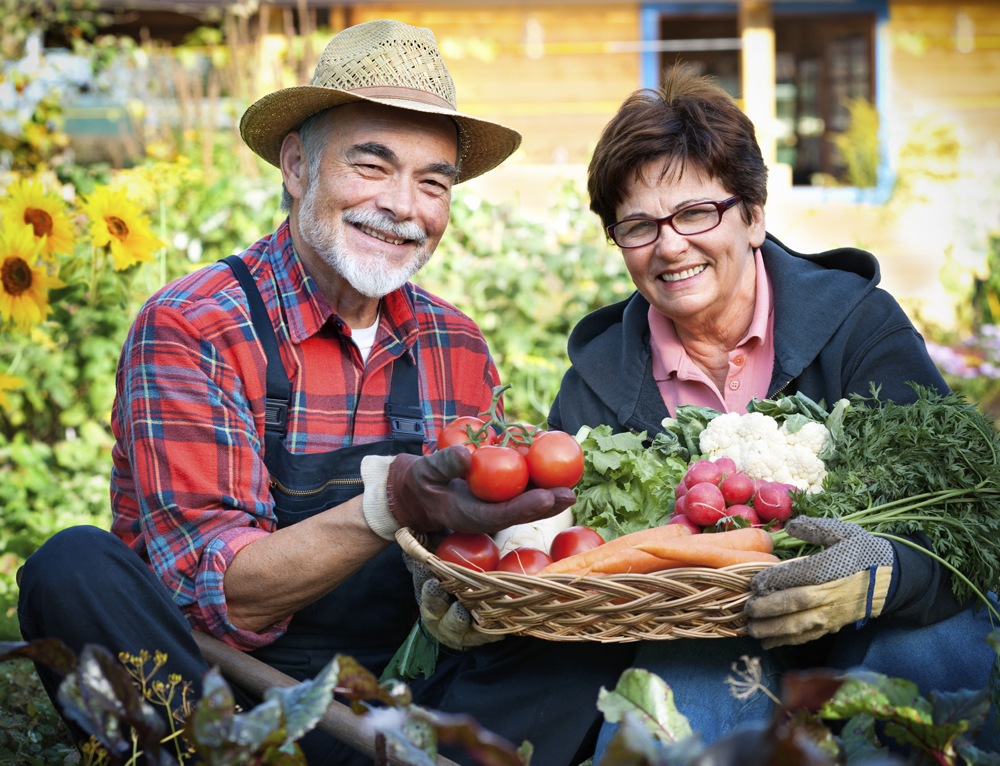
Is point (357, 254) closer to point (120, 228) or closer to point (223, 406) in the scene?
point (223, 406)

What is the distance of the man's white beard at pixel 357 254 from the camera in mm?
2637

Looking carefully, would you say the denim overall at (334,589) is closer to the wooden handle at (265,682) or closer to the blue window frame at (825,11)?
the wooden handle at (265,682)

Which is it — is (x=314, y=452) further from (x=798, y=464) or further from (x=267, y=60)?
(x=267, y=60)

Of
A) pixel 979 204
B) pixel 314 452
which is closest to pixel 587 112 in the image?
pixel 979 204

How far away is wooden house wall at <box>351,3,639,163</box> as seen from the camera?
29.2ft

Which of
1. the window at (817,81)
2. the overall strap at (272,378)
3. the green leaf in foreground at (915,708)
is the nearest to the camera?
the green leaf in foreground at (915,708)

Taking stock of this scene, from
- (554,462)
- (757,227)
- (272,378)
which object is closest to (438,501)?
(554,462)

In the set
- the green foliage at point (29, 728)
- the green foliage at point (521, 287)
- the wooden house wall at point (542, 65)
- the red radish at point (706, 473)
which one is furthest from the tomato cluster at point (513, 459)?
the wooden house wall at point (542, 65)

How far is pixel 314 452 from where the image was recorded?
2523 millimetres

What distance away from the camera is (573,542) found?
2164mm

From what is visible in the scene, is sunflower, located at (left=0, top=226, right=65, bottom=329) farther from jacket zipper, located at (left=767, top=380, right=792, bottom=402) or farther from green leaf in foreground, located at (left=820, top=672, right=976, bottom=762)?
green leaf in foreground, located at (left=820, top=672, right=976, bottom=762)

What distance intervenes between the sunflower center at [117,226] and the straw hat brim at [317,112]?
19.3 inches

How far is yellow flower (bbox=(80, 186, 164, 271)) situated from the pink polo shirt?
1.66 meters

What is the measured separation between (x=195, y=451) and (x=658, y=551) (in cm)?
114
